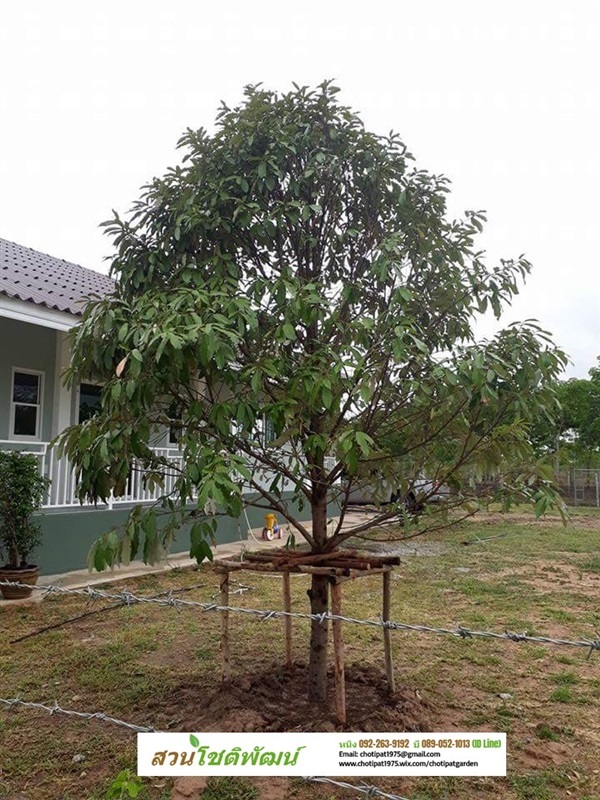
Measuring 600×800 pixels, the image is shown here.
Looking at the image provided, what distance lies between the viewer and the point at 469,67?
6078mm

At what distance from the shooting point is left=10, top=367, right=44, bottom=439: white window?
8.61 meters

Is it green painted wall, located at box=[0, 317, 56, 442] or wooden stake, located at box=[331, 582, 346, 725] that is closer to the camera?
wooden stake, located at box=[331, 582, 346, 725]

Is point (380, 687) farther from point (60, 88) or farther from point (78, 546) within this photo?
point (60, 88)

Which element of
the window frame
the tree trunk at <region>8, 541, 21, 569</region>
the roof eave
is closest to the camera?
the tree trunk at <region>8, 541, 21, 569</region>

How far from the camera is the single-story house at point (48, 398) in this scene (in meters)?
7.36

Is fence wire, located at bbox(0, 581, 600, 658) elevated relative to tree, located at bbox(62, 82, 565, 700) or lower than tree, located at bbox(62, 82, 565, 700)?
lower

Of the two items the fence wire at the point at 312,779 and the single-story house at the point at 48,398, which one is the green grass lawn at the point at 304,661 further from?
the single-story house at the point at 48,398

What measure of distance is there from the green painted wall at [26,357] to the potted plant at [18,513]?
6.48ft

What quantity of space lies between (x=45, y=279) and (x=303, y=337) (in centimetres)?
693

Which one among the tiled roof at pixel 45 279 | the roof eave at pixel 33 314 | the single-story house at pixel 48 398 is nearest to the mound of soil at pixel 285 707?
the tiled roof at pixel 45 279

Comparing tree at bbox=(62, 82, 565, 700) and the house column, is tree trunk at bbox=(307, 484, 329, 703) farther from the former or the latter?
the house column

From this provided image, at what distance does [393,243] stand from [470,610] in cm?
465

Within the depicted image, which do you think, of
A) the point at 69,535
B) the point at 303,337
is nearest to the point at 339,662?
the point at 303,337

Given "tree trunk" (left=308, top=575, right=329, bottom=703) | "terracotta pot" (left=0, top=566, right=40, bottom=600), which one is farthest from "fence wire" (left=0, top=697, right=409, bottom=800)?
"terracotta pot" (left=0, top=566, right=40, bottom=600)
